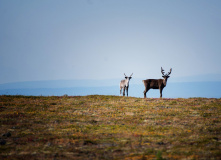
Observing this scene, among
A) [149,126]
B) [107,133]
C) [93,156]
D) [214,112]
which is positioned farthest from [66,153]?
[214,112]

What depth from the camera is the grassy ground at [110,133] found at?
10.2 meters

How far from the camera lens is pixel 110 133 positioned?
14570 mm

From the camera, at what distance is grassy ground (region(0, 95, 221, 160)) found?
10242 mm

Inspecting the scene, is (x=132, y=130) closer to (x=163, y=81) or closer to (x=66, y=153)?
(x=66, y=153)

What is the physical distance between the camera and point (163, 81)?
36094 mm

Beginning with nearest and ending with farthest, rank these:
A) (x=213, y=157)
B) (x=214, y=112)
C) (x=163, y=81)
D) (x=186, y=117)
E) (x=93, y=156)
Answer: (x=213, y=157) → (x=93, y=156) → (x=186, y=117) → (x=214, y=112) → (x=163, y=81)

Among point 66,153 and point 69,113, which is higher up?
point 69,113

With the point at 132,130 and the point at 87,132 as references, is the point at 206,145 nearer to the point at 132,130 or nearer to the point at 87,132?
the point at 132,130

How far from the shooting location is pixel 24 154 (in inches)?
406

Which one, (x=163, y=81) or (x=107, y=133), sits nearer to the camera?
(x=107, y=133)

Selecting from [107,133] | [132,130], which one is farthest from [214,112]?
[107,133]

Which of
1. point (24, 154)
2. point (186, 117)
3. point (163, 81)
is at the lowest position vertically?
point (24, 154)

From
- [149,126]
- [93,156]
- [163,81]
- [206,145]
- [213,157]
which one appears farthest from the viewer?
[163,81]

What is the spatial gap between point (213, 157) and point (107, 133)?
711 centimetres
